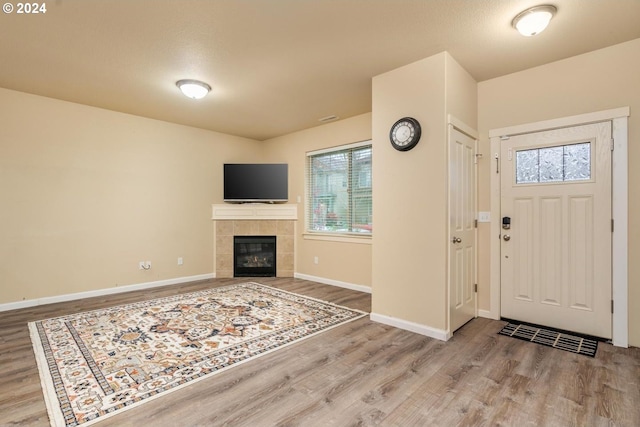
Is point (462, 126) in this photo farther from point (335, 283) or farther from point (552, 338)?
point (335, 283)

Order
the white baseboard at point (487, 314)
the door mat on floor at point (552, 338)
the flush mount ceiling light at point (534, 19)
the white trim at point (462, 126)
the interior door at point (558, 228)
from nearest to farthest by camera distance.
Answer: the flush mount ceiling light at point (534, 19), the door mat on floor at point (552, 338), the interior door at point (558, 228), the white trim at point (462, 126), the white baseboard at point (487, 314)

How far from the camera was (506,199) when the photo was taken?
10.9ft

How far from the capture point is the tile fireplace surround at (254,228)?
5.64m

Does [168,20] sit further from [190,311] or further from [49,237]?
[49,237]

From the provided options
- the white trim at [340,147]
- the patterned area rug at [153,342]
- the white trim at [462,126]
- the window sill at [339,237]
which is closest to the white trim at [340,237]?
the window sill at [339,237]

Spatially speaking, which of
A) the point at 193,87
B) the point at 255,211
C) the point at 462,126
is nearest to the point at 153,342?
the point at 193,87

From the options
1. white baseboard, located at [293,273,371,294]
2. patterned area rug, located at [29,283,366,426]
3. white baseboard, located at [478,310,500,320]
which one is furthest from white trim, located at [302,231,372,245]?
white baseboard, located at [478,310,500,320]

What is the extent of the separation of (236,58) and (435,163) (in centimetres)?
214

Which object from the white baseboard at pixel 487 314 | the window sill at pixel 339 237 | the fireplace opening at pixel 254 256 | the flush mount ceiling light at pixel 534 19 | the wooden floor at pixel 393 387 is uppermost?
the flush mount ceiling light at pixel 534 19

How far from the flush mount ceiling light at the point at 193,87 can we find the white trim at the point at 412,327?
10.3ft

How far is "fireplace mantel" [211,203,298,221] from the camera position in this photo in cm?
566

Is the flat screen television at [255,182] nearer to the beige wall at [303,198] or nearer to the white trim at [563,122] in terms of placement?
the beige wall at [303,198]

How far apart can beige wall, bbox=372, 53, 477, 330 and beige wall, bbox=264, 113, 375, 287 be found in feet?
4.26

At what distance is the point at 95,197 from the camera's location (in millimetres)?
4363
